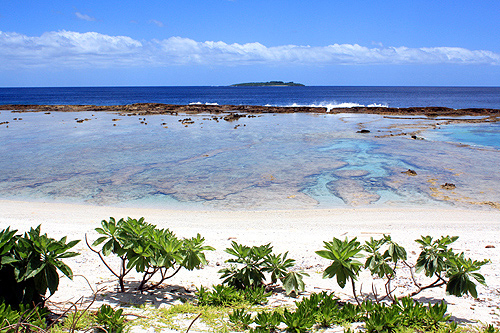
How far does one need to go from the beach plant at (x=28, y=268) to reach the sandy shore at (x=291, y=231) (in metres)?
0.75

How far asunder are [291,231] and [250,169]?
741 centimetres

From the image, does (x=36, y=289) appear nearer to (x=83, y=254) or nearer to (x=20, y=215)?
(x=83, y=254)

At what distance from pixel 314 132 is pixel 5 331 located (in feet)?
85.7

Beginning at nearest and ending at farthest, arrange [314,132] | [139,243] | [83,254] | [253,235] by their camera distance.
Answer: [139,243]
[83,254]
[253,235]
[314,132]

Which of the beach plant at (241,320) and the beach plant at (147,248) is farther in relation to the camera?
the beach plant at (147,248)

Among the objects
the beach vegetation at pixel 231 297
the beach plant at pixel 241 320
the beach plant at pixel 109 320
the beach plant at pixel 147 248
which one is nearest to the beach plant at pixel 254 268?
the beach vegetation at pixel 231 297

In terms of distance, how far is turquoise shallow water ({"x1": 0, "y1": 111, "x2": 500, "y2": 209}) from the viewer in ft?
35.1

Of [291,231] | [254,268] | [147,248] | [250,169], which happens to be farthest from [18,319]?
[250,169]

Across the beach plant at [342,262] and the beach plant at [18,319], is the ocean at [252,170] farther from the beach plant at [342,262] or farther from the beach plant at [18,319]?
the beach plant at [18,319]

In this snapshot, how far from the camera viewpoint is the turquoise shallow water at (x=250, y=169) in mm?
10703

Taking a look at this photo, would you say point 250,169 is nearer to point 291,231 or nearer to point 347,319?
point 291,231

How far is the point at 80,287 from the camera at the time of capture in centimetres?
439

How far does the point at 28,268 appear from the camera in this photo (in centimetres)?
314

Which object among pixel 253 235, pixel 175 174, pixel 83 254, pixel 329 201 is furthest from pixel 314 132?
pixel 83 254
